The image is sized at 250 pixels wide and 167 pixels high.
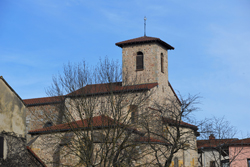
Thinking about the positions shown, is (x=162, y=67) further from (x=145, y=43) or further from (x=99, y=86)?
Result: (x=99, y=86)

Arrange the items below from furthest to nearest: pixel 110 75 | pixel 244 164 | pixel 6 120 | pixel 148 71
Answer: pixel 148 71 → pixel 244 164 → pixel 110 75 → pixel 6 120

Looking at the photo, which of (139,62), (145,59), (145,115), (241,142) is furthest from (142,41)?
(241,142)

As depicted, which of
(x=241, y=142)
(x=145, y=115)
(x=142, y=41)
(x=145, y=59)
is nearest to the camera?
(x=145, y=115)

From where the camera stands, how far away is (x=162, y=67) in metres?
36.8

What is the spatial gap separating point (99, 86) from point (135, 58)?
1435 centimetres

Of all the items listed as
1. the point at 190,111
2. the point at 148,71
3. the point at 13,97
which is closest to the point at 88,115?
the point at 13,97

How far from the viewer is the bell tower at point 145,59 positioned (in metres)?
35.4

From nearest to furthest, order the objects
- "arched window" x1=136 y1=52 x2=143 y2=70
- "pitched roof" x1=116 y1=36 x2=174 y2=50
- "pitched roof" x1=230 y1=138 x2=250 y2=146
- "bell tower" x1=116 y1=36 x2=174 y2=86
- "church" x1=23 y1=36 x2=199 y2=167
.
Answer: "church" x1=23 y1=36 x2=199 y2=167, "pitched roof" x1=230 y1=138 x2=250 y2=146, "bell tower" x1=116 y1=36 x2=174 y2=86, "pitched roof" x1=116 y1=36 x2=174 y2=50, "arched window" x1=136 y1=52 x2=143 y2=70

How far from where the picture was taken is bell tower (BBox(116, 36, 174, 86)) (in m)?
35.4

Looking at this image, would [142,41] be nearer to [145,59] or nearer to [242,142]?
[145,59]

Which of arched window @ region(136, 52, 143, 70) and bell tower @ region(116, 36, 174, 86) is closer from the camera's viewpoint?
bell tower @ region(116, 36, 174, 86)

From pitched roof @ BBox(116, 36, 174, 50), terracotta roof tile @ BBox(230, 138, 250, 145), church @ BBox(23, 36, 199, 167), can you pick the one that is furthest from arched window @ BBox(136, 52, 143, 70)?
terracotta roof tile @ BBox(230, 138, 250, 145)

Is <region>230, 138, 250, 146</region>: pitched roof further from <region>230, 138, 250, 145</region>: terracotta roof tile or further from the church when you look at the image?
the church

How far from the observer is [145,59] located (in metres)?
35.8
